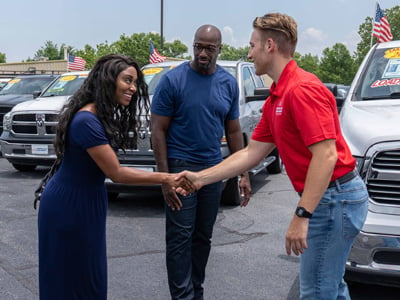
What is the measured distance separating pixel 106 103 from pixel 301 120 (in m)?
1.01

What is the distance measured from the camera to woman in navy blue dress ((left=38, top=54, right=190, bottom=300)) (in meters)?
2.77

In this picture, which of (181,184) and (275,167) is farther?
(275,167)

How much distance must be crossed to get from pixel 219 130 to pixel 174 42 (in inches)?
4191

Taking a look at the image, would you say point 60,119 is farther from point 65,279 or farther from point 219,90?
point 219,90

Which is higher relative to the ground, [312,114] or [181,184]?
[312,114]

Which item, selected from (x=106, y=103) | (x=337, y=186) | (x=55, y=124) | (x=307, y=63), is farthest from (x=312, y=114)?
(x=307, y=63)

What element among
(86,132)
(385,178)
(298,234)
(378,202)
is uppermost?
(86,132)

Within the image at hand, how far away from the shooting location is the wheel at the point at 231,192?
721 centimetres

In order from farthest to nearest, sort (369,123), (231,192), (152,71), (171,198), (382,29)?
(382,29)
(152,71)
(231,192)
(369,123)
(171,198)

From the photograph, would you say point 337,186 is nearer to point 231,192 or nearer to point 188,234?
point 188,234

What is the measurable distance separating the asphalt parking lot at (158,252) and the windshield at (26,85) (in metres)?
5.50

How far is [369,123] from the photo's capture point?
4.05 meters

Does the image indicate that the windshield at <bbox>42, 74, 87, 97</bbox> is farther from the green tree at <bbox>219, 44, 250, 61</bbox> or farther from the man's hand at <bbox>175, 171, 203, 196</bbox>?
the green tree at <bbox>219, 44, 250, 61</bbox>

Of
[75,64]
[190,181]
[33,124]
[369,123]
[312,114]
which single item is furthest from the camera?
[75,64]
